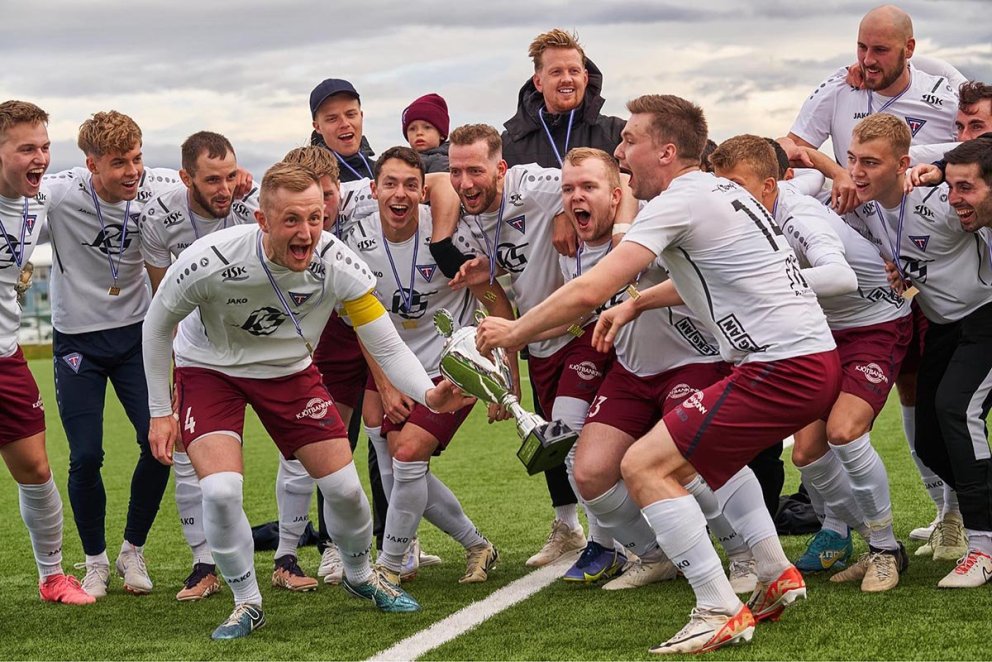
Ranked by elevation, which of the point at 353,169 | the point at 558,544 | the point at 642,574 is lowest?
the point at 558,544

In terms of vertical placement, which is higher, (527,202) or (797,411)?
(527,202)

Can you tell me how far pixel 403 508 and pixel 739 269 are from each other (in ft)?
7.52

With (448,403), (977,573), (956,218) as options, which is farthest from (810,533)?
(448,403)

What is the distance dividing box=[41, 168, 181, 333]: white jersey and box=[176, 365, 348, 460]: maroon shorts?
124cm

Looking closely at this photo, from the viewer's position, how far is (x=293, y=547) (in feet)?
21.4

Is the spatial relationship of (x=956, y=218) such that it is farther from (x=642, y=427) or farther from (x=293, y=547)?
(x=293, y=547)

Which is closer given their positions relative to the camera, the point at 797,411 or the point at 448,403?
the point at 797,411

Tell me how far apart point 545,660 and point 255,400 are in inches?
71.0

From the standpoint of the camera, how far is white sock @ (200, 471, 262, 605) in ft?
17.0

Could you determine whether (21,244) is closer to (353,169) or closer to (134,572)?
(134,572)

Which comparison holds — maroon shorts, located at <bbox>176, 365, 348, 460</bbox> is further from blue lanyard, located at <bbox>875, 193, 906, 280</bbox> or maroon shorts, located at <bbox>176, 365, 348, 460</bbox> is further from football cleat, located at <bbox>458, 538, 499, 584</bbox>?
blue lanyard, located at <bbox>875, 193, 906, 280</bbox>

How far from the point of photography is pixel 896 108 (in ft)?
22.0

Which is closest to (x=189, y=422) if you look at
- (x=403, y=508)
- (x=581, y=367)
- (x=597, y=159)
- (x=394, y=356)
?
(x=394, y=356)

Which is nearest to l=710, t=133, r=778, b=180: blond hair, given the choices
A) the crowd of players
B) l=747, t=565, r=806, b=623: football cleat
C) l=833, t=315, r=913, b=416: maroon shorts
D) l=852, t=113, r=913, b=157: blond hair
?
the crowd of players
